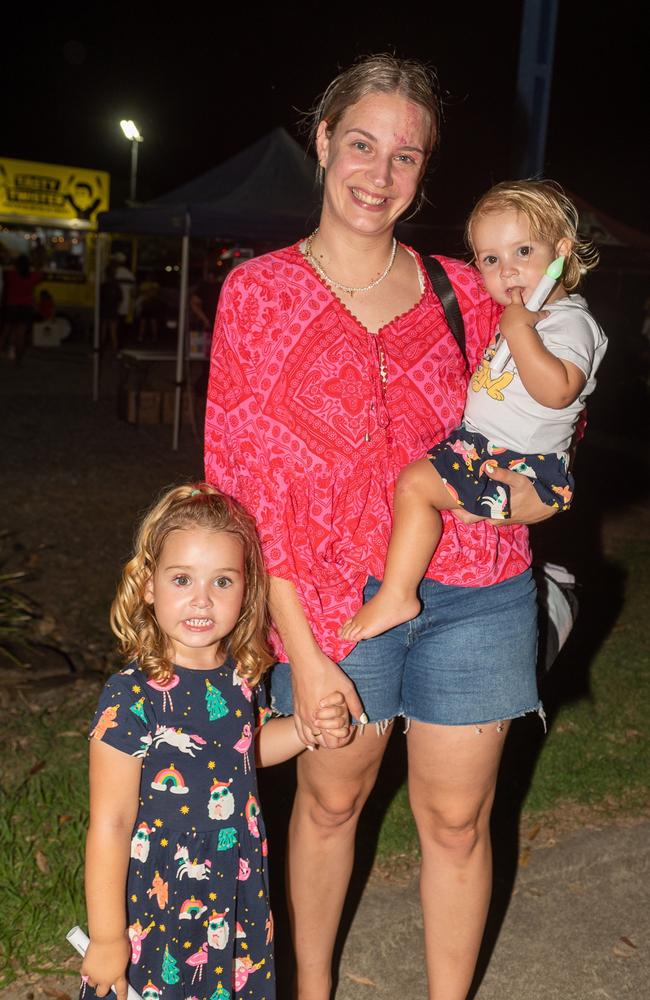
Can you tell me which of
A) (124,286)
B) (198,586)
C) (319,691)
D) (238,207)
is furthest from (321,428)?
(124,286)

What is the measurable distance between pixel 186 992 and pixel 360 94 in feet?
6.72

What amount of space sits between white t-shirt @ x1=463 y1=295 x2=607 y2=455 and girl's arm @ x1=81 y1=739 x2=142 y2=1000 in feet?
3.56

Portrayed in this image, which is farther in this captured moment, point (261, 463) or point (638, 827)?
point (638, 827)

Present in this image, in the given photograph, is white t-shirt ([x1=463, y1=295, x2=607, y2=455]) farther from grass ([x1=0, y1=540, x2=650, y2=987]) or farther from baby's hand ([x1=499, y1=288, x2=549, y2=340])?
grass ([x1=0, y1=540, x2=650, y2=987])

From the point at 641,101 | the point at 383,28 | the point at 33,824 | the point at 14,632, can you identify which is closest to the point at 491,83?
the point at 383,28

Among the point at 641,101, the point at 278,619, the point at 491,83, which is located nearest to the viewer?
the point at 278,619

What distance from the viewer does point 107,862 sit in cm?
205

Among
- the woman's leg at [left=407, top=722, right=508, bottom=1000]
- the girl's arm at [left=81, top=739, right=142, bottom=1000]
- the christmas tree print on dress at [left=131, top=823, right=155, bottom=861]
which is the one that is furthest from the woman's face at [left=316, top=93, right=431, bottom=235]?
the christmas tree print on dress at [left=131, top=823, right=155, bottom=861]

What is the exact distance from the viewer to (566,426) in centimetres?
232

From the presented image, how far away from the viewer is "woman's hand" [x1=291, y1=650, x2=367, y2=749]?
7.11 ft

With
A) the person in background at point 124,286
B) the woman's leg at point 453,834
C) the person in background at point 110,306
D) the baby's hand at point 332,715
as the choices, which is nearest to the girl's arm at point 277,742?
the baby's hand at point 332,715

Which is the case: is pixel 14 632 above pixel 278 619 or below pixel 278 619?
below

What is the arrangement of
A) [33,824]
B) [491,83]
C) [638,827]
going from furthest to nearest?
[491,83], [638,827], [33,824]

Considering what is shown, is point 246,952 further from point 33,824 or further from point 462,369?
point 33,824
